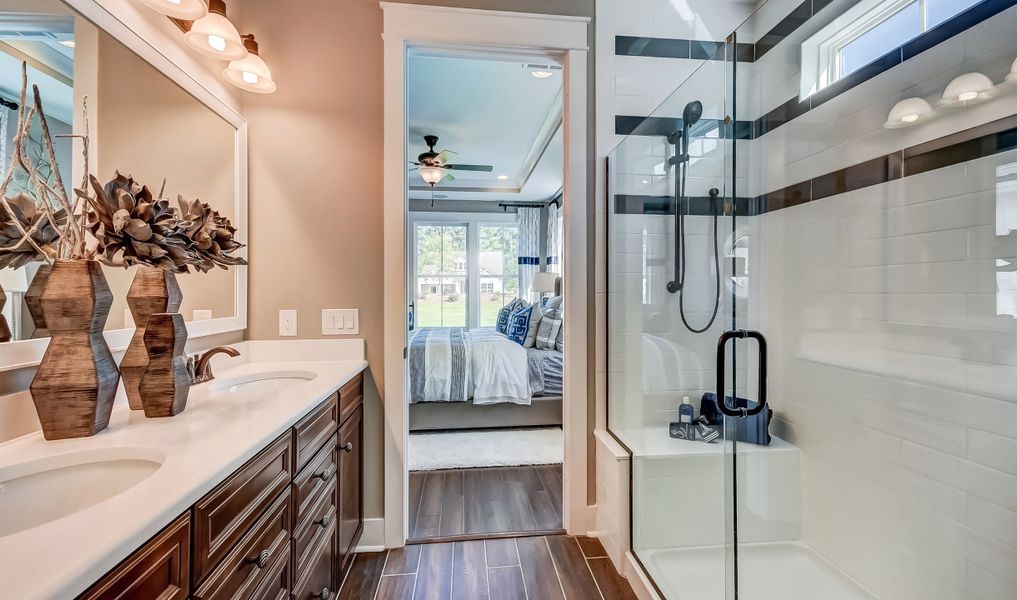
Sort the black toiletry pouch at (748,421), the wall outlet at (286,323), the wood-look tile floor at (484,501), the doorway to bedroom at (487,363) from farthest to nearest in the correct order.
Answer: the doorway to bedroom at (487,363) → the wood-look tile floor at (484,501) → the wall outlet at (286,323) → the black toiletry pouch at (748,421)

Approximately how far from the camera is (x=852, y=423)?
1.62 m

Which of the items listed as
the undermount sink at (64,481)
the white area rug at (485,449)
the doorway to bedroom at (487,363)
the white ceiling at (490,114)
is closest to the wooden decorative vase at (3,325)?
the undermount sink at (64,481)

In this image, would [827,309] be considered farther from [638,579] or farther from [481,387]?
[481,387]

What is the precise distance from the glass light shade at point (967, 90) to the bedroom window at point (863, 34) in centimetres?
20

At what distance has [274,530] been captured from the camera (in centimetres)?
109

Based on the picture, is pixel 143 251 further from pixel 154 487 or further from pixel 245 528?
pixel 245 528

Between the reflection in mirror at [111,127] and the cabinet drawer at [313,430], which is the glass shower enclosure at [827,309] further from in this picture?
the reflection in mirror at [111,127]

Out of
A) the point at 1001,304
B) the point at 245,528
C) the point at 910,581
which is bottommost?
the point at 910,581

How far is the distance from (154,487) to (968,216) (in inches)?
83.0

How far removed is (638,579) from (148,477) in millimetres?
1702

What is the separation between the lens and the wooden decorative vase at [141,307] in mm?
1122

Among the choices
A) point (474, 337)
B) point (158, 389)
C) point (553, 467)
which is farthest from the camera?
point (474, 337)

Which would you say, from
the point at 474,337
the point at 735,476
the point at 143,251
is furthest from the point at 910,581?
the point at 474,337

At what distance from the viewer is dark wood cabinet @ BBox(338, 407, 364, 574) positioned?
167 centimetres
